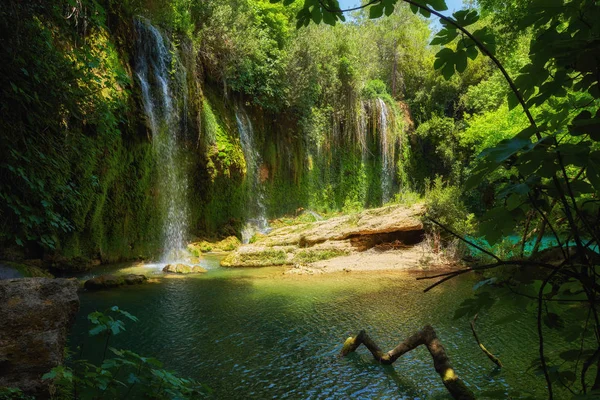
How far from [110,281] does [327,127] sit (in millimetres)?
15868

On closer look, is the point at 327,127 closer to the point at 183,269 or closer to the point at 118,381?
the point at 183,269

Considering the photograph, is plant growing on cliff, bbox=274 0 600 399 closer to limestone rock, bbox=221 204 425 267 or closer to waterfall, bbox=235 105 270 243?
limestone rock, bbox=221 204 425 267

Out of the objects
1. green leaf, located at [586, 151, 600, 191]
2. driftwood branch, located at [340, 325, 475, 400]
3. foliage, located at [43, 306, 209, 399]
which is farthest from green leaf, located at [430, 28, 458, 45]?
driftwood branch, located at [340, 325, 475, 400]

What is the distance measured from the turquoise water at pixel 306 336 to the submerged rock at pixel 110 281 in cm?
37

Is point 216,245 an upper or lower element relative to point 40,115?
lower

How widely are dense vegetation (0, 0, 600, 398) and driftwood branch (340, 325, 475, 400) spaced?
2.69ft

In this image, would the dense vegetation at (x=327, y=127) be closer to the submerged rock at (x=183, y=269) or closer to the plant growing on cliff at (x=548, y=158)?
the plant growing on cliff at (x=548, y=158)

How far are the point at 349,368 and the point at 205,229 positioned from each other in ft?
40.6

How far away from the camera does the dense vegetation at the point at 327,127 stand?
940 mm

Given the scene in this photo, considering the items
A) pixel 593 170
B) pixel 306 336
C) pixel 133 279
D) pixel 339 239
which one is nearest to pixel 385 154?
pixel 339 239

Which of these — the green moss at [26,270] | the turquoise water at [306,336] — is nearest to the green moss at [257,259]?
the turquoise water at [306,336]

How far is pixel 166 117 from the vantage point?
42.8ft

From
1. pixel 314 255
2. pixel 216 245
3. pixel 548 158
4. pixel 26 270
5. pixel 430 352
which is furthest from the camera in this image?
pixel 216 245

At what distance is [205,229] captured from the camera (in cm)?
1605
